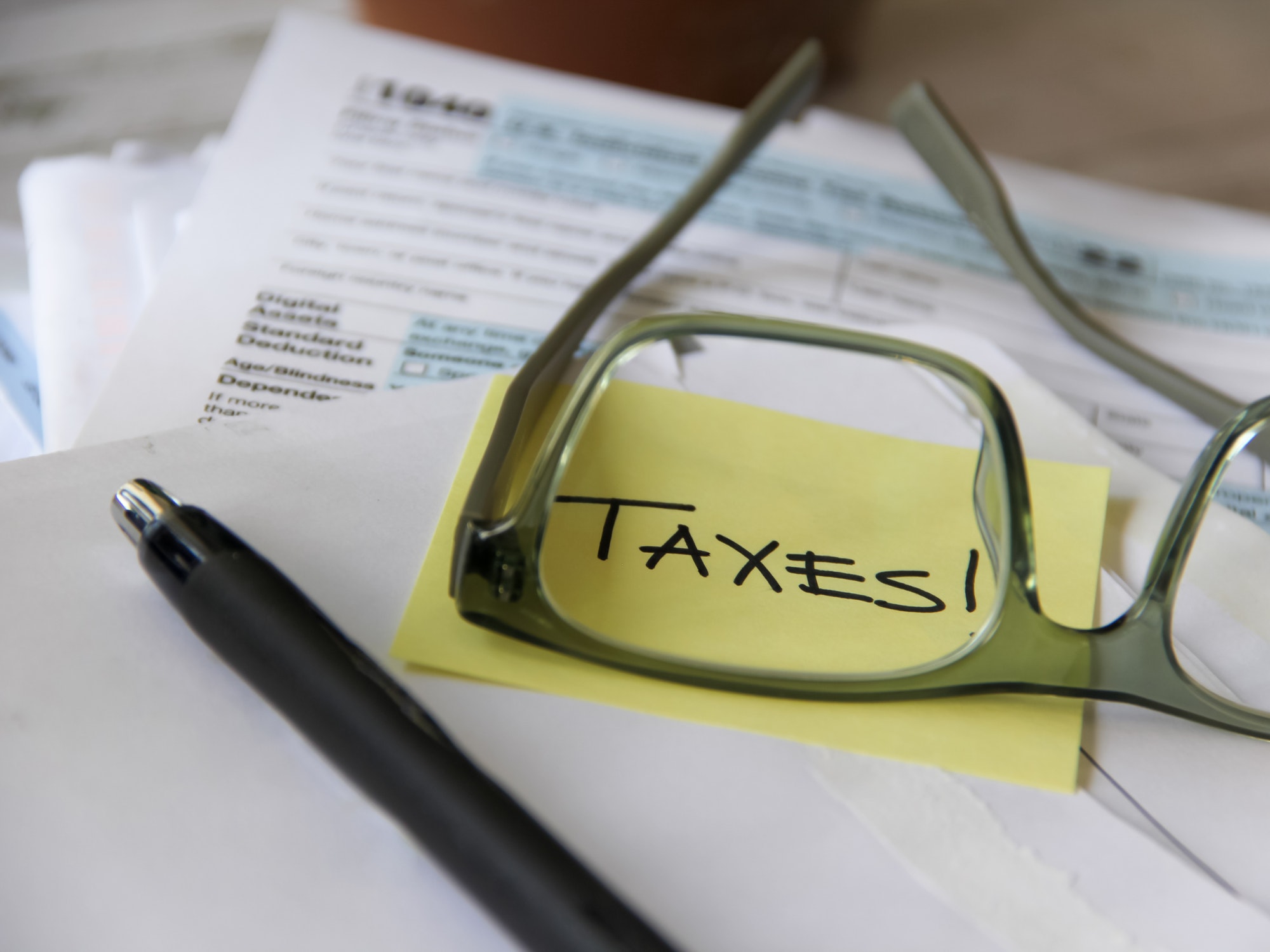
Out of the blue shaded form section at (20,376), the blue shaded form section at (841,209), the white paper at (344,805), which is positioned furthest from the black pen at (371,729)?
the blue shaded form section at (841,209)

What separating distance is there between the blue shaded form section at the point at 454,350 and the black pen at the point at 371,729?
0.11 m

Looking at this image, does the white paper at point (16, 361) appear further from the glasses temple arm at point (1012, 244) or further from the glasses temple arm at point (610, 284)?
the glasses temple arm at point (1012, 244)

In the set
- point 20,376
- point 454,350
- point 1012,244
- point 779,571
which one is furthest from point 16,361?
point 1012,244

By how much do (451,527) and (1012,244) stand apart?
0.26 meters

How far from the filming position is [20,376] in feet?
1.05

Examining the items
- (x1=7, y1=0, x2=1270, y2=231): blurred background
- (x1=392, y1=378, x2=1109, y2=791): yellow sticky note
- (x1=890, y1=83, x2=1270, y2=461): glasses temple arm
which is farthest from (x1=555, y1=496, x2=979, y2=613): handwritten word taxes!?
(x1=7, y1=0, x2=1270, y2=231): blurred background

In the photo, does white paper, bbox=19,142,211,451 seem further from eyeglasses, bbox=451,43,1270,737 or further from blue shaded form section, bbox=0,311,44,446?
eyeglasses, bbox=451,43,1270,737

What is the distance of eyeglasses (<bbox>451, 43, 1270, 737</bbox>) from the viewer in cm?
22

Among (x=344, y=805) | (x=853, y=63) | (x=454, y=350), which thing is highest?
(x=853, y=63)

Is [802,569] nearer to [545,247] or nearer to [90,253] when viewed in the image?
[545,247]

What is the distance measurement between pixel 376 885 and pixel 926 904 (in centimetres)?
12

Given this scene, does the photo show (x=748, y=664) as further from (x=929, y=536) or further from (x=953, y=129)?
(x=953, y=129)

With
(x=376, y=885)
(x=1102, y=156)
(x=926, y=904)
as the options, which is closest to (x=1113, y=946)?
(x=926, y=904)

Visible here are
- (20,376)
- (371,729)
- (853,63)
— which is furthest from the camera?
(853,63)
